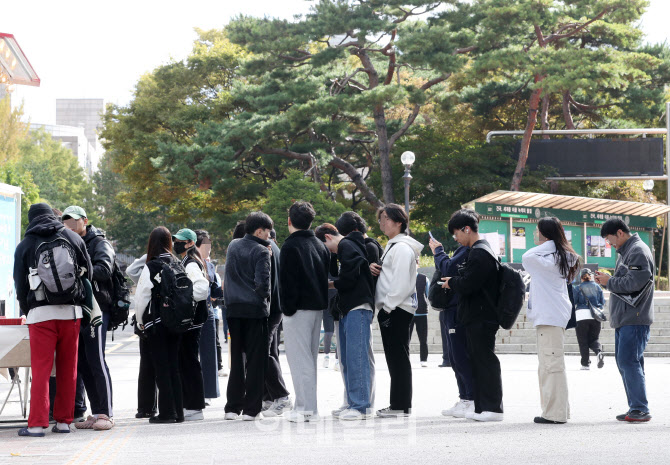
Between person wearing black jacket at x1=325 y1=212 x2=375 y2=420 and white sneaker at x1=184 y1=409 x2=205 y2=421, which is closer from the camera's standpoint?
person wearing black jacket at x1=325 y1=212 x2=375 y2=420

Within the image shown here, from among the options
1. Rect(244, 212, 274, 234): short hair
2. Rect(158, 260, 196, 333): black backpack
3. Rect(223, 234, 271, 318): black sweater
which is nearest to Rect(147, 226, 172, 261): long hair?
Rect(158, 260, 196, 333): black backpack

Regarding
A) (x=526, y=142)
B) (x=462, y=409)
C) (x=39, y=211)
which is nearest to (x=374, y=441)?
(x=462, y=409)

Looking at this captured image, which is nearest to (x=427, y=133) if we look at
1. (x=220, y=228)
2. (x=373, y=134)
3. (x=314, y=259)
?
(x=373, y=134)

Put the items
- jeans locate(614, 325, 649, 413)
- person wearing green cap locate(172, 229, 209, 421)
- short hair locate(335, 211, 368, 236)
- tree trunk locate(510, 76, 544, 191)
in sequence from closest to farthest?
jeans locate(614, 325, 649, 413)
person wearing green cap locate(172, 229, 209, 421)
short hair locate(335, 211, 368, 236)
tree trunk locate(510, 76, 544, 191)

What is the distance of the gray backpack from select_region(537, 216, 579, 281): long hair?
3989mm

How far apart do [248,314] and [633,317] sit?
340 centimetres

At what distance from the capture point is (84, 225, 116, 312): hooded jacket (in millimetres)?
8047

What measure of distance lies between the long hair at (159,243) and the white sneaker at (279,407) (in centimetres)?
183

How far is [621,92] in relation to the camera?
114ft

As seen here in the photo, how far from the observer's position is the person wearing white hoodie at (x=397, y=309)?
8359mm

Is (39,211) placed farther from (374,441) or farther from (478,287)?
(478,287)

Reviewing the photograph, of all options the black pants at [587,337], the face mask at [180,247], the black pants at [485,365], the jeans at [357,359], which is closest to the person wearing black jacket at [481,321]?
the black pants at [485,365]

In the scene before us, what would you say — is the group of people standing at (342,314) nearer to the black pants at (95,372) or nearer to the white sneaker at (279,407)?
the black pants at (95,372)

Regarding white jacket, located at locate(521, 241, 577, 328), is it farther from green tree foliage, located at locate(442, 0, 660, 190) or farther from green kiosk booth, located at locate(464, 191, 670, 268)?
green tree foliage, located at locate(442, 0, 660, 190)
